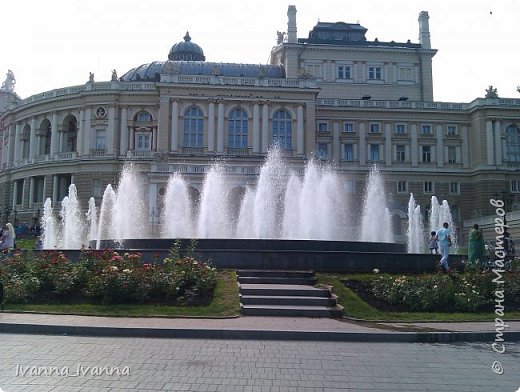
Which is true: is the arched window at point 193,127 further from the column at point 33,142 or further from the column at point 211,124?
the column at point 33,142

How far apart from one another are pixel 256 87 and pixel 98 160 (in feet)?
75.1

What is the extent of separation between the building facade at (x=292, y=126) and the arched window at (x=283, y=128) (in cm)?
13

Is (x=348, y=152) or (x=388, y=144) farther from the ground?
(x=388, y=144)

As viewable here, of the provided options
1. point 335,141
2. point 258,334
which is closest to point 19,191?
point 335,141

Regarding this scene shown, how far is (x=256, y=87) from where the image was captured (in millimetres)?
67938

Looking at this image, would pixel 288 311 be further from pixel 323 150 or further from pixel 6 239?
pixel 323 150

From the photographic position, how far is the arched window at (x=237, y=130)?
6844cm

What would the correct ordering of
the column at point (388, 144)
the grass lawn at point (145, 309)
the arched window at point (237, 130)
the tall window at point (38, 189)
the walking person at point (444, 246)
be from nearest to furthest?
the grass lawn at point (145, 309) < the walking person at point (444, 246) < the arched window at point (237, 130) < the column at point (388, 144) < the tall window at point (38, 189)

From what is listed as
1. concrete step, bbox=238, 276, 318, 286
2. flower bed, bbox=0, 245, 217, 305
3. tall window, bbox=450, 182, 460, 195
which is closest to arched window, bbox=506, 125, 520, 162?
tall window, bbox=450, 182, 460, 195

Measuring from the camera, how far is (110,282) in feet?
52.2

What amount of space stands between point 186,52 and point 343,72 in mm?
25197

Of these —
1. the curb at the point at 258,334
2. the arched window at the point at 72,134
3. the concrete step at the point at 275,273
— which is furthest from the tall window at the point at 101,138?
the curb at the point at 258,334

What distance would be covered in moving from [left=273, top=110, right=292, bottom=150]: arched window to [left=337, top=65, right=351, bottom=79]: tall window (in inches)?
587

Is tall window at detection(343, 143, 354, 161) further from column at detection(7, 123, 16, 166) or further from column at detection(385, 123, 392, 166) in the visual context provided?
column at detection(7, 123, 16, 166)
